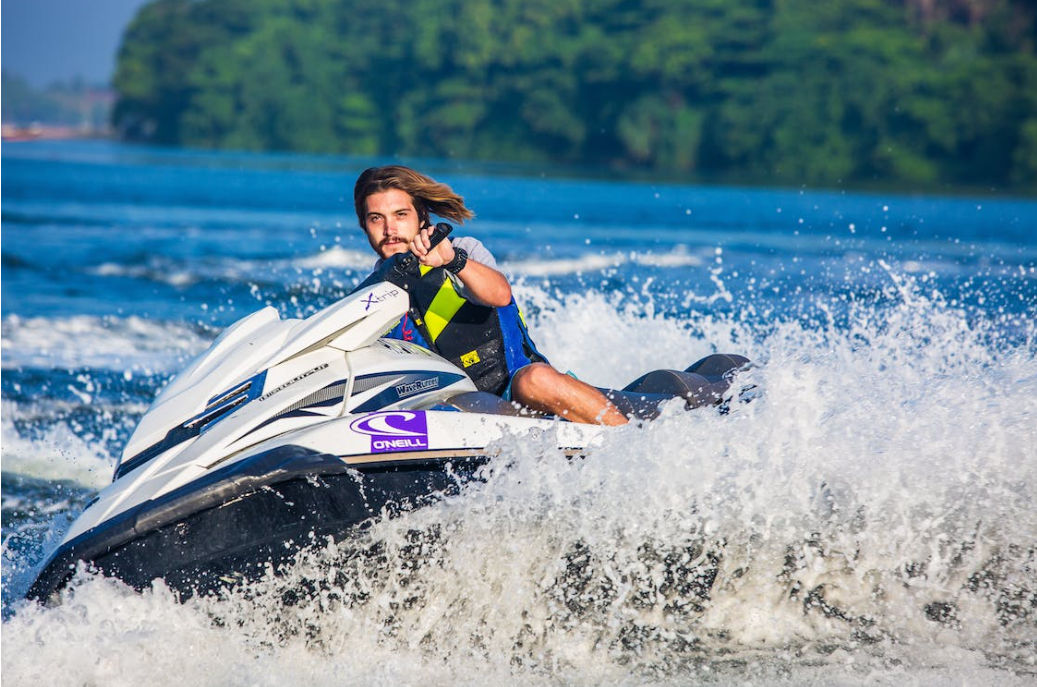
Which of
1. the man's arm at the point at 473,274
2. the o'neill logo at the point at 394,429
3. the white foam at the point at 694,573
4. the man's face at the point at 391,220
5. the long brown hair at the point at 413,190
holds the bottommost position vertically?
the white foam at the point at 694,573

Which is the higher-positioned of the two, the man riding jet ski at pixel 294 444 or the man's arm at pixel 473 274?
the man's arm at pixel 473 274

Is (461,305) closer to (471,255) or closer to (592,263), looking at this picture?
(471,255)

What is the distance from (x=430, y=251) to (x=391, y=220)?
31 centimetres

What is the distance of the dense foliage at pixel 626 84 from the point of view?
4988 centimetres

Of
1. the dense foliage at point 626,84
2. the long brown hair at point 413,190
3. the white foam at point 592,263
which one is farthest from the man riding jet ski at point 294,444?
the dense foliage at point 626,84

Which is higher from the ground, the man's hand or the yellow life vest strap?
the man's hand

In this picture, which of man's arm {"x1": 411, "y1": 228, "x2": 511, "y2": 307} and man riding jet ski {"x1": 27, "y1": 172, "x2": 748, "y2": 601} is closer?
man riding jet ski {"x1": 27, "y1": 172, "x2": 748, "y2": 601}

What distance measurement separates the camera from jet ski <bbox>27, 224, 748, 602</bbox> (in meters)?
3.46

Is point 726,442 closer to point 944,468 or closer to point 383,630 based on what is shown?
point 944,468

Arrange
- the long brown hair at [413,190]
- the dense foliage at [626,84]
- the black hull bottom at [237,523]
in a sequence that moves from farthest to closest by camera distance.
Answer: the dense foliage at [626,84] < the long brown hair at [413,190] < the black hull bottom at [237,523]

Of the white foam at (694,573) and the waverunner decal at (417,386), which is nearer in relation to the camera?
the white foam at (694,573)

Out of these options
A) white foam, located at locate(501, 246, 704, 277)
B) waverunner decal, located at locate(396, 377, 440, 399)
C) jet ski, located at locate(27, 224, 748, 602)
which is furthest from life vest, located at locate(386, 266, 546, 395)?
white foam, located at locate(501, 246, 704, 277)

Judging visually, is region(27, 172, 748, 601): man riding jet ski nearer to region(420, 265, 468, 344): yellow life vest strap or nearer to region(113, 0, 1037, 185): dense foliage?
Answer: region(420, 265, 468, 344): yellow life vest strap

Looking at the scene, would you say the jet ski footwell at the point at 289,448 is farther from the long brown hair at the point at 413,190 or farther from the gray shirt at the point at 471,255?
the long brown hair at the point at 413,190
